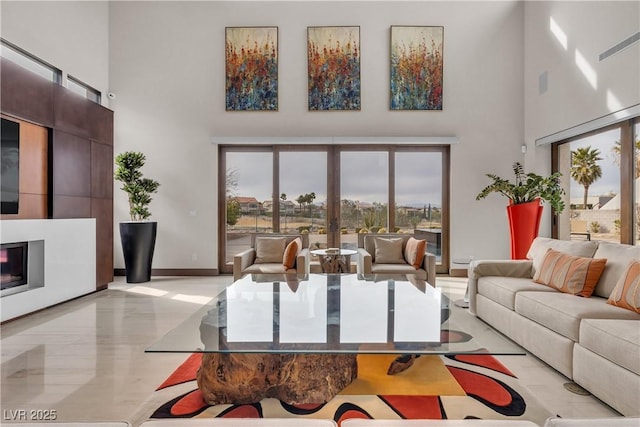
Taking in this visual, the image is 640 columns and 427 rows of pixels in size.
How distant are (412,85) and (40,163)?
18.7 ft

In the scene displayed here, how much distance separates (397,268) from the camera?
4.85 m

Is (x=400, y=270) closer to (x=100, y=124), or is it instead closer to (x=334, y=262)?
(x=334, y=262)

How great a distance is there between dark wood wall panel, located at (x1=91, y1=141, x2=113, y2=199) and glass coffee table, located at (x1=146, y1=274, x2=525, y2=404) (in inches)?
151

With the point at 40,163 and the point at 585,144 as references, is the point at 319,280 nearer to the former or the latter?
the point at 40,163

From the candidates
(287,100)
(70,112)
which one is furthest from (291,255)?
(70,112)

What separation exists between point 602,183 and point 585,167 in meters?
0.43

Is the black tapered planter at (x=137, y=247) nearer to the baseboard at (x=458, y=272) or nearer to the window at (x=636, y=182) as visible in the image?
the baseboard at (x=458, y=272)

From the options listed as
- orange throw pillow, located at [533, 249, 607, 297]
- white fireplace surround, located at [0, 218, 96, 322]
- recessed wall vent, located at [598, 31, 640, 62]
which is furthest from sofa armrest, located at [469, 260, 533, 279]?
white fireplace surround, located at [0, 218, 96, 322]

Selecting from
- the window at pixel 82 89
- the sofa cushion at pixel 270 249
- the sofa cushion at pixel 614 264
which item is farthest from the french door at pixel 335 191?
the sofa cushion at pixel 614 264

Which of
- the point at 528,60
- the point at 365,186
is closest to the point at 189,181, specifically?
the point at 365,186

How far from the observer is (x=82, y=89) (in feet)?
20.5

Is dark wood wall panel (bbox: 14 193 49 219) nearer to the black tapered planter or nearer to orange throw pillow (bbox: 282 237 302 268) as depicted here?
the black tapered planter

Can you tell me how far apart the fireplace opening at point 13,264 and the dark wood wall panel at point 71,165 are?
86cm

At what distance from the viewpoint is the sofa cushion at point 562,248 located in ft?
11.2
